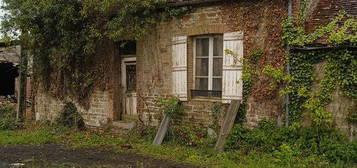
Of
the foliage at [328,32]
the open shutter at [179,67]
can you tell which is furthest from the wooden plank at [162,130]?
the foliage at [328,32]

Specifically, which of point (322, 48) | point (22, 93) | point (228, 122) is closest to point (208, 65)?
point (228, 122)

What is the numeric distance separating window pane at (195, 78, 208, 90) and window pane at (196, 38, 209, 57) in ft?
2.17

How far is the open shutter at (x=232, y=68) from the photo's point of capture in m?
8.29

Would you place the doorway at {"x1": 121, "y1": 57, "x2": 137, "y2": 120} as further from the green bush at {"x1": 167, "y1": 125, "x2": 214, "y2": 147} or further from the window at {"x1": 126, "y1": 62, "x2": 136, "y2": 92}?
the green bush at {"x1": 167, "y1": 125, "x2": 214, "y2": 147}

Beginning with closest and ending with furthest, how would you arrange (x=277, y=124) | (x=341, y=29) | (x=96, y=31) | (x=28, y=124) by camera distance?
(x=341, y=29)
(x=277, y=124)
(x=96, y=31)
(x=28, y=124)

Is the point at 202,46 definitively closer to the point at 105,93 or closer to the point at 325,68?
the point at 325,68

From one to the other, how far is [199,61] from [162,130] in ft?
6.57

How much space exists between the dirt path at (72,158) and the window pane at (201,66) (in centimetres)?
264

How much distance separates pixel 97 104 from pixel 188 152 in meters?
4.29

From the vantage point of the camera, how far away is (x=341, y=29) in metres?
7.04

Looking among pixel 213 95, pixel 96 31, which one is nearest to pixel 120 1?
pixel 96 31

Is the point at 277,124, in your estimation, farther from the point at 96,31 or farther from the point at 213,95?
the point at 96,31

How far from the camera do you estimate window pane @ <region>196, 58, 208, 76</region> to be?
357 inches

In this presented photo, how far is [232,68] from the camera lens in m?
8.36
